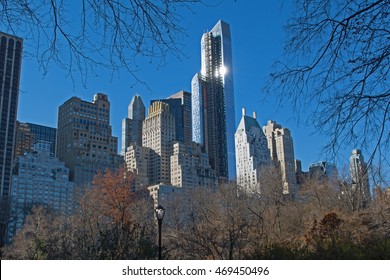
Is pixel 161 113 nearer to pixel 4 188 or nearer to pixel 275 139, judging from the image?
pixel 4 188

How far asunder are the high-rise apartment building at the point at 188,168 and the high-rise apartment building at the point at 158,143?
4.17 feet

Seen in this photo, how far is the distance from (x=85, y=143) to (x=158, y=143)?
27.8 m

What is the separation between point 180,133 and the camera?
4488 inches

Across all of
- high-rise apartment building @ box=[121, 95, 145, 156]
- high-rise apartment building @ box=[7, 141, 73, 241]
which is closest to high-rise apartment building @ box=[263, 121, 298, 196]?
high-rise apartment building @ box=[7, 141, 73, 241]

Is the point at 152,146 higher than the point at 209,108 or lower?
lower

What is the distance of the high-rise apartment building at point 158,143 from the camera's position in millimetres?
73750

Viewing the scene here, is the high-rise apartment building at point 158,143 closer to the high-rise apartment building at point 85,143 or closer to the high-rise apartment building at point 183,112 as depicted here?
the high-rise apartment building at point 85,143

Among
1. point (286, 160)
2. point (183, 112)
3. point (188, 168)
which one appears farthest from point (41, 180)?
point (286, 160)

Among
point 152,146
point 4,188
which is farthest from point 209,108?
point 4,188

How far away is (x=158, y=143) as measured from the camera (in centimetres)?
7875

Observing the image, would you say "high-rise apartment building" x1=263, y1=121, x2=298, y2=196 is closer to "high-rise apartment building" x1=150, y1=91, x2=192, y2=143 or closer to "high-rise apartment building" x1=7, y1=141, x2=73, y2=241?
"high-rise apartment building" x1=7, y1=141, x2=73, y2=241

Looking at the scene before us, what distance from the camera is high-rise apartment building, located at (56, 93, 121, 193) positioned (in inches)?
1195

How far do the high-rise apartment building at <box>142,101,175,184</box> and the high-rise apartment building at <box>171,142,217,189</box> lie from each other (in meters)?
1.27
